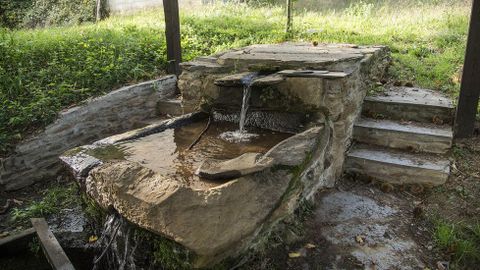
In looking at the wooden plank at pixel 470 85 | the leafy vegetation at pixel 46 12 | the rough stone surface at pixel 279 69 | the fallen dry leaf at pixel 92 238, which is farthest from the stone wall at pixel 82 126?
the leafy vegetation at pixel 46 12

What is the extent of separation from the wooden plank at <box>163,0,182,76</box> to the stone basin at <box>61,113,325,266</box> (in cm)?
269

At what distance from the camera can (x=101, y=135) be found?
15.6 feet

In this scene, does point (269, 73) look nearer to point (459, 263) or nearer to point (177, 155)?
point (177, 155)

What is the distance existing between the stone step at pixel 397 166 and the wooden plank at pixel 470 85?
1.52 feet

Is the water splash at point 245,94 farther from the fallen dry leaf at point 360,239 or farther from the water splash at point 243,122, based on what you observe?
the fallen dry leaf at point 360,239

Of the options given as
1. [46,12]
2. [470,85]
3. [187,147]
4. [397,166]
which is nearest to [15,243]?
[187,147]

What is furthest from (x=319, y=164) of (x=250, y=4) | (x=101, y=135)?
(x=250, y=4)

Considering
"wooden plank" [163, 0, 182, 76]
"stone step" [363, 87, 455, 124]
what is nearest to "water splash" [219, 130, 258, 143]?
"stone step" [363, 87, 455, 124]

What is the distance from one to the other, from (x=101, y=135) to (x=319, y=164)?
2.95 meters

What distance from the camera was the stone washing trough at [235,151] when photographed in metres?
1.97

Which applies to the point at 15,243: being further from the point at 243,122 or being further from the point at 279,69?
the point at 279,69

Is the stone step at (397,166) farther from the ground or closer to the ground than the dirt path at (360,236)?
farther from the ground

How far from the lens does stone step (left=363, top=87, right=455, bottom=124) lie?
3.83 metres

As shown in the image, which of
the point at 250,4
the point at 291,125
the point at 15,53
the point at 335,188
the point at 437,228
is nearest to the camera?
the point at 437,228
